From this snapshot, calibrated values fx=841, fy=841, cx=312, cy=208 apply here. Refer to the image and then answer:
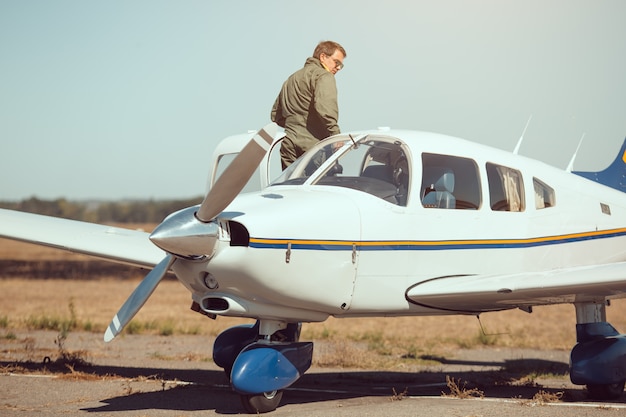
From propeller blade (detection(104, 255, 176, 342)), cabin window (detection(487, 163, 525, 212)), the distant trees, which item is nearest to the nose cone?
propeller blade (detection(104, 255, 176, 342))

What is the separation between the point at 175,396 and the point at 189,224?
2713 millimetres

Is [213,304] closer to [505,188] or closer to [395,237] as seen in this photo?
[395,237]

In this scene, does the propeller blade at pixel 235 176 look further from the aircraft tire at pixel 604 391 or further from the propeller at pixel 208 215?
the aircraft tire at pixel 604 391

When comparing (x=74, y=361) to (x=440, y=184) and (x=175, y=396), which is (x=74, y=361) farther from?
(x=440, y=184)

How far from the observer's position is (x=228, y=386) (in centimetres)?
1002

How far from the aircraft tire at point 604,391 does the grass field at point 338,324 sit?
4.88ft

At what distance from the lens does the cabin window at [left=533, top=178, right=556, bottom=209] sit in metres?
9.47

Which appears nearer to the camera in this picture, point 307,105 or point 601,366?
point 601,366

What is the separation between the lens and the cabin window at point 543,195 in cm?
947

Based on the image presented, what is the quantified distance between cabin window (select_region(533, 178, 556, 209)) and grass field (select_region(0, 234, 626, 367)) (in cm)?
175

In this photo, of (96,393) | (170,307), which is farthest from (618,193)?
(170,307)

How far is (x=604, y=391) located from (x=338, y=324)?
13.7 meters

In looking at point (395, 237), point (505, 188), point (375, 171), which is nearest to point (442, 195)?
point (375, 171)

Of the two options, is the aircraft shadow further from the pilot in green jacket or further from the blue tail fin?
the blue tail fin
